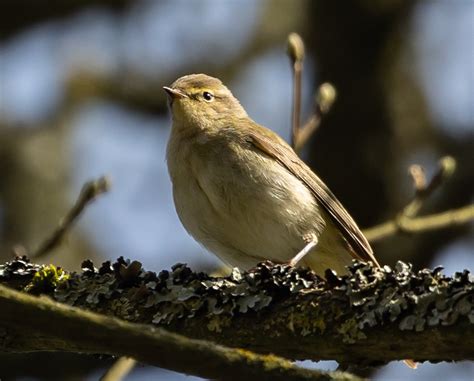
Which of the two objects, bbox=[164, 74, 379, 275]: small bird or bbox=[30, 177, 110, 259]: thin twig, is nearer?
bbox=[30, 177, 110, 259]: thin twig

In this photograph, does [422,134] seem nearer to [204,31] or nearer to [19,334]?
[204,31]

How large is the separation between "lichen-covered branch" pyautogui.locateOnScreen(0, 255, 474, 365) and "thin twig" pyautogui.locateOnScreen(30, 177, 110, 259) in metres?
1.17

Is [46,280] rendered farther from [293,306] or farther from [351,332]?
[351,332]

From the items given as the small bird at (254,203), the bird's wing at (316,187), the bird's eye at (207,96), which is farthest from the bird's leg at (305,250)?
the bird's eye at (207,96)

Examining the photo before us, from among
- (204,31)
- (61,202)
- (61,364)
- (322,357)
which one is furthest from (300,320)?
(204,31)

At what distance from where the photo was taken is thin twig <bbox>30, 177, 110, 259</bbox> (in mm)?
4949

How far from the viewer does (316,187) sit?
5.68 m

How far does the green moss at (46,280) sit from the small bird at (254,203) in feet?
5.23

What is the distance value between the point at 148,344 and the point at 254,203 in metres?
2.85

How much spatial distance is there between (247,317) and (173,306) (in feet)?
1.09

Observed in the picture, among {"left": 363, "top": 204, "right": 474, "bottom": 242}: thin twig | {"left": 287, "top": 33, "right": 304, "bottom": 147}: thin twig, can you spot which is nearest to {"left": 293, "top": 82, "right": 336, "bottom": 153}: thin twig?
{"left": 287, "top": 33, "right": 304, "bottom": 147}: thin twig

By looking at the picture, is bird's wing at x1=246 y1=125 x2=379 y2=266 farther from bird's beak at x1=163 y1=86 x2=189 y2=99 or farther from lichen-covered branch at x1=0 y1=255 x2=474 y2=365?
lichen-covered branch at x1=0 y1=255 x2=474 y2=365

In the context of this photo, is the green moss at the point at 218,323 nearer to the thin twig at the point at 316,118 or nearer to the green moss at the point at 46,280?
the green moss at the point at 46,280

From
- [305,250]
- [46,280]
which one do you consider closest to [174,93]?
[305,250]
